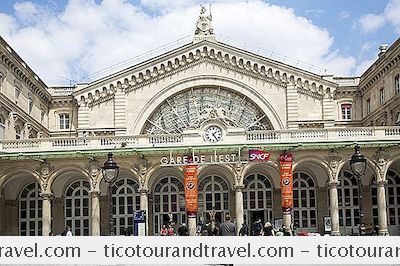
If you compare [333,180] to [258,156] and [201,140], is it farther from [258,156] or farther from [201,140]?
[201,140]

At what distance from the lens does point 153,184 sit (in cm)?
4800

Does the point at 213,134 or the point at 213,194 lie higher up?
the point at 213,134

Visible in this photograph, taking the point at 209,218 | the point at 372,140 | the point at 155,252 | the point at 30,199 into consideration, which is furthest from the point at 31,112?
the point at 155,252

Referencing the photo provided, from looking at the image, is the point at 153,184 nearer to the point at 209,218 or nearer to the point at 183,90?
the point at 209,218

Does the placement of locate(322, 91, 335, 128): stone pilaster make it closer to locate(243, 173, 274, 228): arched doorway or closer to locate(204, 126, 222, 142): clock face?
locate(243, 173, 274, 228): arched doorway

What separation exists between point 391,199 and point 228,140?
13.4m

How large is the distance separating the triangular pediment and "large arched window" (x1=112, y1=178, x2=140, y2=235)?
10204 mm

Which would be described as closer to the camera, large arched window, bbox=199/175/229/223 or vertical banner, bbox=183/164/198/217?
vertical banner, bbox=183/164/198/217

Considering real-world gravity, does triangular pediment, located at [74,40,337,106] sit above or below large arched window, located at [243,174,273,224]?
above

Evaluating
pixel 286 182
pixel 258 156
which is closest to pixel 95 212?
pixel 258 156

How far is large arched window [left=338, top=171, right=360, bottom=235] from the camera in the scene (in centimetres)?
4844

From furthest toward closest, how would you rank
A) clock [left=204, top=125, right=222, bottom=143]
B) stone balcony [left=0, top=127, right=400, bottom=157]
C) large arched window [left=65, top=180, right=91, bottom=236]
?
large arched window [left=65, top=180, right=91, bottom=236] → clock [left=204, top=125, right=222, bottom=143] → stone balcony [left=0, top=127, right=400, bottom=157]

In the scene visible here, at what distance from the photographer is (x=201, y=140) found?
4478 centimetres

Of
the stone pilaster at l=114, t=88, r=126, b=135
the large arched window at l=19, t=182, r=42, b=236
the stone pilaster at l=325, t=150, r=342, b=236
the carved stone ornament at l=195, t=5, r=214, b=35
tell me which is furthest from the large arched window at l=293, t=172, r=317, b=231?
the large arched window at l=19, t=182, r=42, b=236
